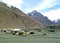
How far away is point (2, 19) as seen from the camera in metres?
194

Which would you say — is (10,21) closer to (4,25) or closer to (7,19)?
(7,19)

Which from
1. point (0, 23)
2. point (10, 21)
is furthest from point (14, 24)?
point (0, 23)

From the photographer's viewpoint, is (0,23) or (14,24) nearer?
(0,23)

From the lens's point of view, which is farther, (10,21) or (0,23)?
(10,21)

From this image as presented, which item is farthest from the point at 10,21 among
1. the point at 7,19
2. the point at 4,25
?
the point at 4,25

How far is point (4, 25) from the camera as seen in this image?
18500 cm

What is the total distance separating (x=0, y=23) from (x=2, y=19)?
947cm

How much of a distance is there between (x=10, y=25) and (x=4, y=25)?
26.5 feet

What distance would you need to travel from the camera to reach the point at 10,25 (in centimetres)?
19162

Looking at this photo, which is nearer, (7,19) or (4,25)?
(4,25)

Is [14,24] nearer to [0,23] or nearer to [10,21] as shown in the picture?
[10,21]

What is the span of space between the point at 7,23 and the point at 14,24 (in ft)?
31.8

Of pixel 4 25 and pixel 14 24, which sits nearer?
pixel 4 25

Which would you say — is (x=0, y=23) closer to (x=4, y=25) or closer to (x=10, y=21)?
(x=4, y=25)
